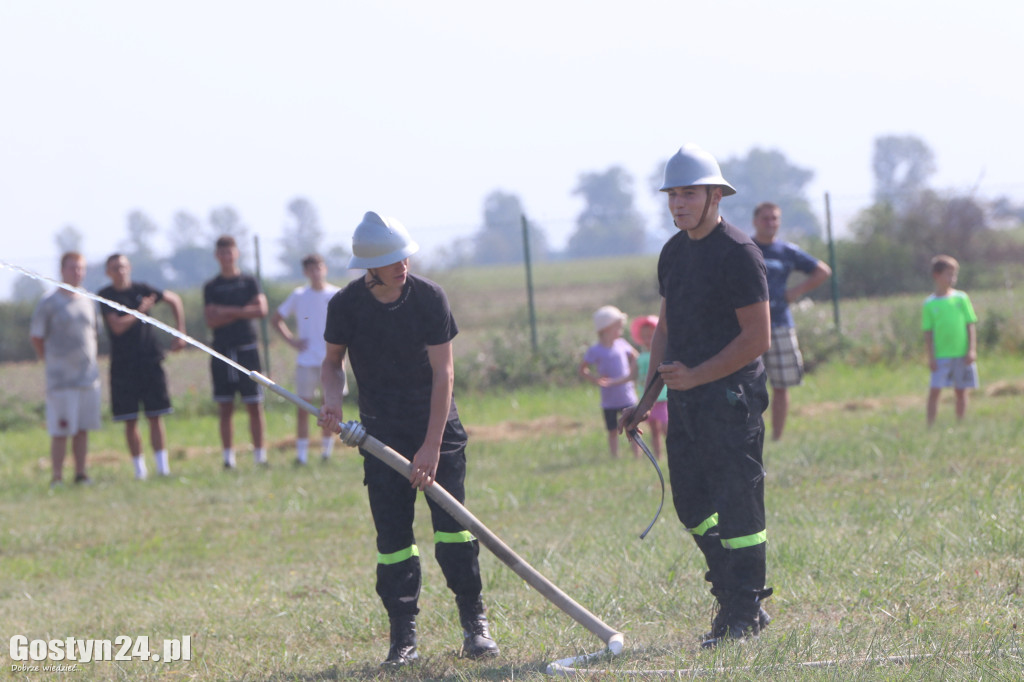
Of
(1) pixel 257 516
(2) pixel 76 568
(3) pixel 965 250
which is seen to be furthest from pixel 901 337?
(2) pixel 76 568

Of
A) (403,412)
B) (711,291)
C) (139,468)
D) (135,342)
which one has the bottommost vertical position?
(139,468)

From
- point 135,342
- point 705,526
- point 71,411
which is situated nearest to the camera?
point 705,526

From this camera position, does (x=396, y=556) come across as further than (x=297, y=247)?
No

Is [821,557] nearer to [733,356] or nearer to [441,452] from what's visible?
[733,356]

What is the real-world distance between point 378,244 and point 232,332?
22.9 feet

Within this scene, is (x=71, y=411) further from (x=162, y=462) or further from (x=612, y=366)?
(x=612, y=366)

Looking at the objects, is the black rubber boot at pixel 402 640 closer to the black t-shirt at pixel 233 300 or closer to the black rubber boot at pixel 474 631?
the black rubber boot at pixel 474 631

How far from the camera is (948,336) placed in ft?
33.8

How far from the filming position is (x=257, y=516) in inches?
352

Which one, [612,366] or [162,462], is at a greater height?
[612,366]

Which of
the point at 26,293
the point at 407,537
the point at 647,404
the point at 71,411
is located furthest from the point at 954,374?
the point at 26,293

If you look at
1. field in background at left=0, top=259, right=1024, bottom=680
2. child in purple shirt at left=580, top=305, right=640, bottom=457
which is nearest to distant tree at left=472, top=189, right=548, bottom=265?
field in background at left=0, top=259, right=1024, bottom=680

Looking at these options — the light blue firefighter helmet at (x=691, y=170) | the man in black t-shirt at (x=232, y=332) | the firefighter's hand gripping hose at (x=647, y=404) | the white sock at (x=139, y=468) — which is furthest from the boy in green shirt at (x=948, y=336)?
the white sock at (x=139, y=468)

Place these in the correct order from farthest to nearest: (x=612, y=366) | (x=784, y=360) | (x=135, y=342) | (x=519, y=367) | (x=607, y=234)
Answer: (x=607, y=234) → (x=519, y=367) → (x=135, y=342) → (x=612, y=366) → (x=784, y=360)
